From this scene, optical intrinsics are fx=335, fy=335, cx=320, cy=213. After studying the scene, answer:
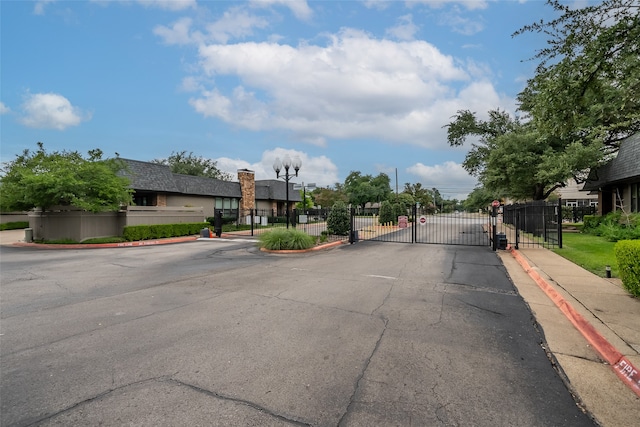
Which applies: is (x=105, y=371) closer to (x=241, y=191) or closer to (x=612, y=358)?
(x=612, y=358)

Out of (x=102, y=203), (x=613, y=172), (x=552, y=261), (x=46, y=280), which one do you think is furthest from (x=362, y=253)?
(x=613, y=172)

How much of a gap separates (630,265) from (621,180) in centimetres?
1777

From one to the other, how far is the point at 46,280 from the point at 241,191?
26744 mm

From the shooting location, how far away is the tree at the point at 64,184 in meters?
17.2

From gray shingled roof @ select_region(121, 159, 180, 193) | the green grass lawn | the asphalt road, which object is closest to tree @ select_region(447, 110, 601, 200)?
the green grass lawn

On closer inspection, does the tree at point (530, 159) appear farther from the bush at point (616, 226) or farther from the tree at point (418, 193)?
the tree at point (418, 193)

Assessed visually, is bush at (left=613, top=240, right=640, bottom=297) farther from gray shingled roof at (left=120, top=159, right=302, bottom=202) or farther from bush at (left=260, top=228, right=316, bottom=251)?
gray shingled roof at (left=120, top=159, right=302, bottom=202)

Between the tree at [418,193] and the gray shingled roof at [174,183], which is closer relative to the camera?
the gray shingled roof at [174,183]

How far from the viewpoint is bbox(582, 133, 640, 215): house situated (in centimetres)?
1881

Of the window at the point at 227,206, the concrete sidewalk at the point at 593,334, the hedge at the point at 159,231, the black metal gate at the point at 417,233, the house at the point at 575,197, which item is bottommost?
the concrete sidewalk at the point at 593,334

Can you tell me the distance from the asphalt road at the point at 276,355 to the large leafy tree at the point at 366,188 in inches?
2944

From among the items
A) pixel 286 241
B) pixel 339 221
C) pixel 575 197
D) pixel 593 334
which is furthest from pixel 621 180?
pixel 575 197

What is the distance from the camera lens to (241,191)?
116ft

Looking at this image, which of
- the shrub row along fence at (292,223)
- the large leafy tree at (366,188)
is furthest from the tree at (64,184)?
the large leafy tree at (366,188)
